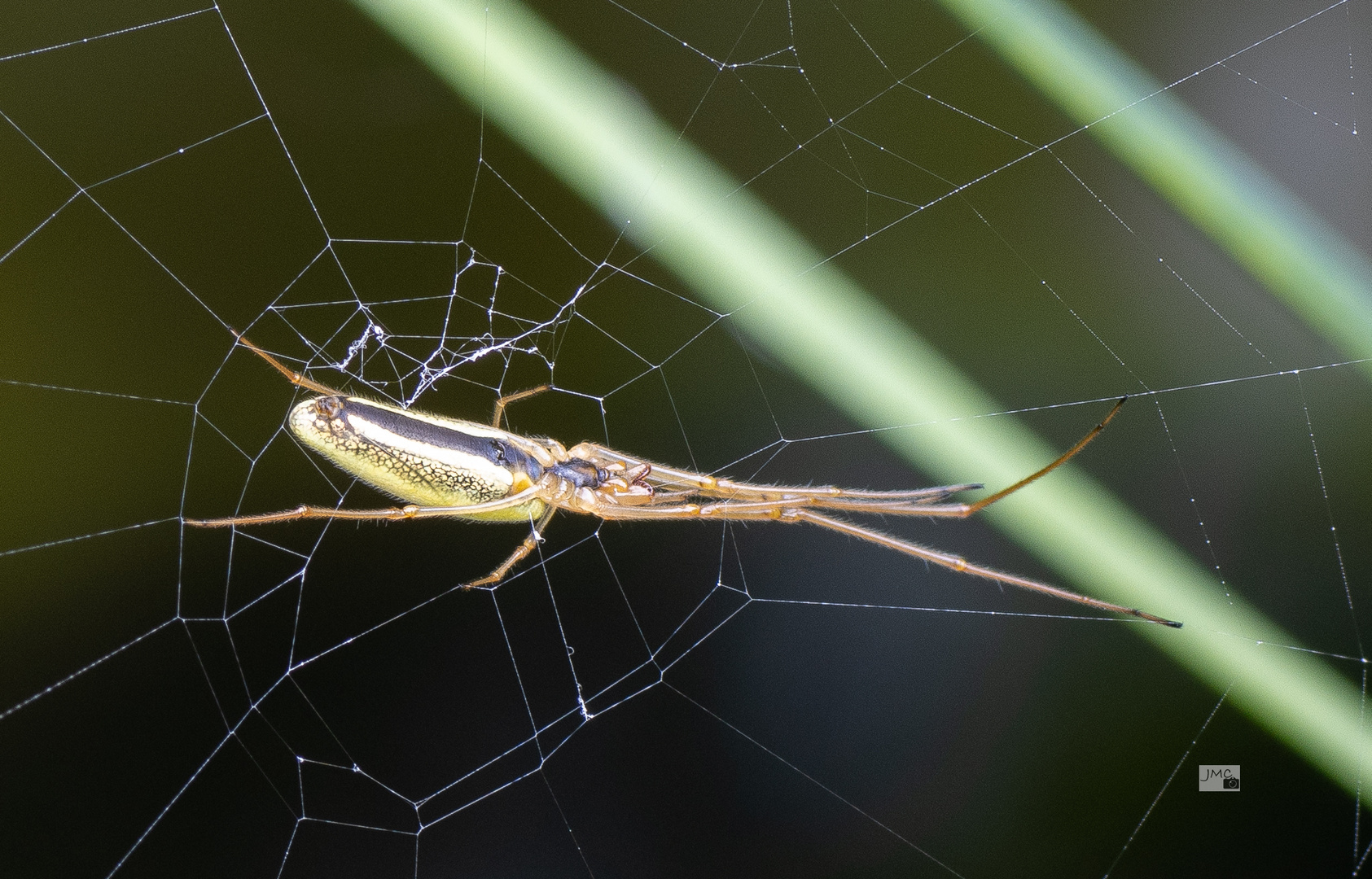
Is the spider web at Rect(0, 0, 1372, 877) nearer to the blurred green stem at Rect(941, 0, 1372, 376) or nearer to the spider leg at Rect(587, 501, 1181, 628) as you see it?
the blurred green stem at Rect(941, 0, 1372, 376)

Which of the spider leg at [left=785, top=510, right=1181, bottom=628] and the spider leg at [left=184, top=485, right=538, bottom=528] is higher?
the spider leg at [left=785, top=510, right=1181, bottom=628]

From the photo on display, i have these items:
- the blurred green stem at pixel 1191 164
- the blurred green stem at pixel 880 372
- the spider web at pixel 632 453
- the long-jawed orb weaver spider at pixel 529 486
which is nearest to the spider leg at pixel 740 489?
the long-jawed orb weaver spider at pixel 529 486

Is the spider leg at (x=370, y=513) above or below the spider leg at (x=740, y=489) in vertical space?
below

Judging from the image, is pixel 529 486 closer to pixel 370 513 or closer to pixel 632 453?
pixel 370 513

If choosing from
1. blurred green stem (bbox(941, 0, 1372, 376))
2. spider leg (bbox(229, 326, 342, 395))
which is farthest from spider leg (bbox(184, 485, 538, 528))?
blurred green stem (bbox(941, 0, 1372, 376))

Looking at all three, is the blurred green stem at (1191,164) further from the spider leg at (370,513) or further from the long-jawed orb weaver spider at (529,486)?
the spider leg at (370,513)

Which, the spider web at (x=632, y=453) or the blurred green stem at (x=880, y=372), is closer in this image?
the spider web at (x=632, y=453)
